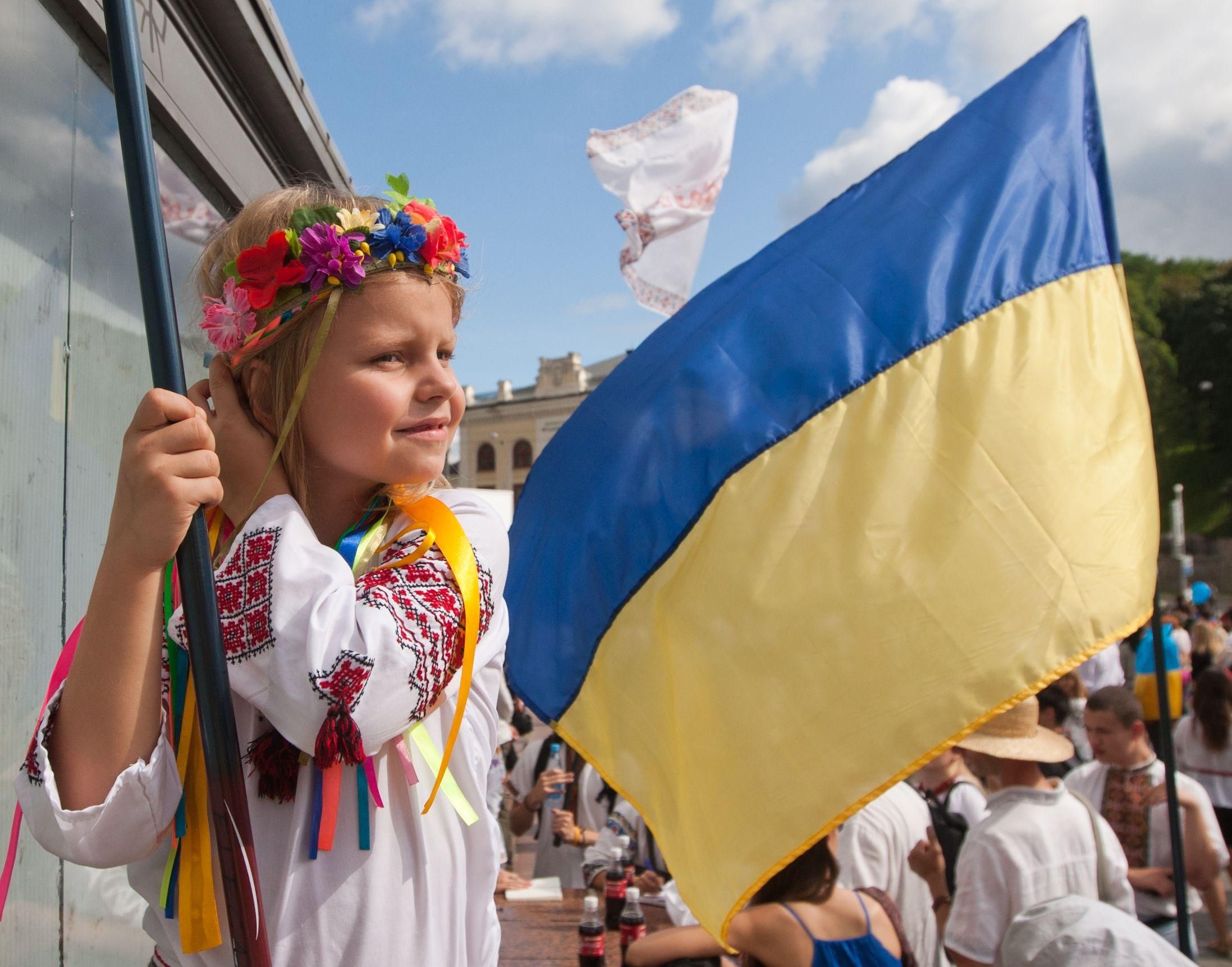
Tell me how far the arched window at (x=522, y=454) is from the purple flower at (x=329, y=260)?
172 feet

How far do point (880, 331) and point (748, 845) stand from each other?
4.47 feet

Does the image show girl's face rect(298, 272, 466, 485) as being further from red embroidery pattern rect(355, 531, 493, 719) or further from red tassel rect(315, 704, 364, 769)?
red tassel rect(315, 704, 364, 769)

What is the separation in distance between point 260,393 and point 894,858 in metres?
3.62

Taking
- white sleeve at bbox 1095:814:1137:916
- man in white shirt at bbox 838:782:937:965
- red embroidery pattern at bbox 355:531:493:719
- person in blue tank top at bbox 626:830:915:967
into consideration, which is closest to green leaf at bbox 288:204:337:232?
red embroidery pattern at bbox 355:531:493:719

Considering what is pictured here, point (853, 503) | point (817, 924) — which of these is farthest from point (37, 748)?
point (817, 924)

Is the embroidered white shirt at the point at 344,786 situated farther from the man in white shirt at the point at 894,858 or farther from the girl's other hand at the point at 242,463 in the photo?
the man in white shirt at the point at 894,858

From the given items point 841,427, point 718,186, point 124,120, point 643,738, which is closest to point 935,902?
point 643,738

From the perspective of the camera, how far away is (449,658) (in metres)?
1.22

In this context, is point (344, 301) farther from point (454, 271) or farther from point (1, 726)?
point (1, 726)

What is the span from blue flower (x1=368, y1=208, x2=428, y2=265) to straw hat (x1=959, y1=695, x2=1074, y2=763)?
3230 millimetres

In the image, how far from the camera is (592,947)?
362cm

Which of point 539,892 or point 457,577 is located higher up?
point 457,577

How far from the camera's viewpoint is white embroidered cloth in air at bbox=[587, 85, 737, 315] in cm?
871

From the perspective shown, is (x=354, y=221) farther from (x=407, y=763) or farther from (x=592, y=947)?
(x=592, y=947)
